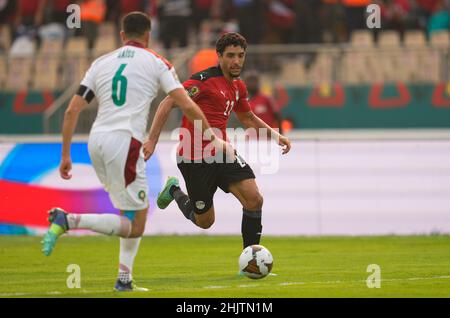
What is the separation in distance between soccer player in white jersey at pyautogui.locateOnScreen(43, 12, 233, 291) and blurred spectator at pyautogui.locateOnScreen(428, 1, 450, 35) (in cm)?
1465

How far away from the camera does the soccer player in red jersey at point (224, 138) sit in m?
11.2

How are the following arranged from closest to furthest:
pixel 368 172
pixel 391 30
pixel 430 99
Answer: pixel 368 172, pixel 430 99, pixel 391 30

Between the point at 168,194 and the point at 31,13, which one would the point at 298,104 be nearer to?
the point at 31,13

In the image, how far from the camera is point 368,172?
52.5 ft

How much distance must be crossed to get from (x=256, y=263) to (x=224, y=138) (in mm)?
1526

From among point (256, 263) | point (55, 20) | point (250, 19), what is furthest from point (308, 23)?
point (256, 263)

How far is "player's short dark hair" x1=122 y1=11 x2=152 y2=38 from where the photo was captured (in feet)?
29.9

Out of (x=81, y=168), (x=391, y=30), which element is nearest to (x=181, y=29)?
(x=391, y=30)

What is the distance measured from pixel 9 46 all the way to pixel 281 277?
15.3m

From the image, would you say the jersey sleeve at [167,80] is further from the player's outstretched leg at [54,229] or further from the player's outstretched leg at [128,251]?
the player's outstretched leg at [54,229]

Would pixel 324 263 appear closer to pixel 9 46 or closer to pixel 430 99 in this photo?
pixel 430 99

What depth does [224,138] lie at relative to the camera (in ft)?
37.1

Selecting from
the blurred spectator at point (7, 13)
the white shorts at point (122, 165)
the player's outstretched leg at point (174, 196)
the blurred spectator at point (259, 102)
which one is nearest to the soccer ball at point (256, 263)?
the white shorts at point (122, 165)
